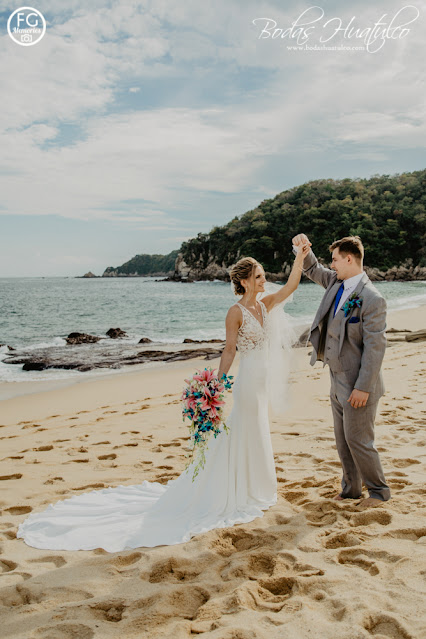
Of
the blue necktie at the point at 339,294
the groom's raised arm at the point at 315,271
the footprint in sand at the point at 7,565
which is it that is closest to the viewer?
the footprint in sand at the point at 7,565

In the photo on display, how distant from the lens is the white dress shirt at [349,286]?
389 centimetres

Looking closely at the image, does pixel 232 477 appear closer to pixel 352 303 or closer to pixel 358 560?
pixel 358 560

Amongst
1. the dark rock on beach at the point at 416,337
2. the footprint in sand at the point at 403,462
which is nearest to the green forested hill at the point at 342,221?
the dark rock on beach at the point at 416,337

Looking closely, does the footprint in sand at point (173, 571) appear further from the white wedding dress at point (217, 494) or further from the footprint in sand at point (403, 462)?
the footprint in sand at point (403, 462)

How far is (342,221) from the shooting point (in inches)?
3145

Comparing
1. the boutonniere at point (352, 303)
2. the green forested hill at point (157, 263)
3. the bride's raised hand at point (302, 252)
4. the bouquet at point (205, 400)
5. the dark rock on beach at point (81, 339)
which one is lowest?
the dark rock on beach at point (81, 339)

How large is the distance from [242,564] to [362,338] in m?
1.90

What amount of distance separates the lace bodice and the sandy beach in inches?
52.0

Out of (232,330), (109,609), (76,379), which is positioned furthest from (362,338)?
(76,379)

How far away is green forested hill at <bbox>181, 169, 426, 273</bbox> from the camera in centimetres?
7938

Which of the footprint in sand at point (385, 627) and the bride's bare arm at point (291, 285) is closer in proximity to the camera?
the footprint in sand at point (385, 627)

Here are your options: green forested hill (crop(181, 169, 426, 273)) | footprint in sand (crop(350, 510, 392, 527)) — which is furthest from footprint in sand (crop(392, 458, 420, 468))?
green forested hill (crop(181, 169, 426, 273))

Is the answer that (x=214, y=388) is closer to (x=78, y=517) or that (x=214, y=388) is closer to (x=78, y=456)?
(x=78, y=517)

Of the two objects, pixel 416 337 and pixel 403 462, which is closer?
pixel 403 462
